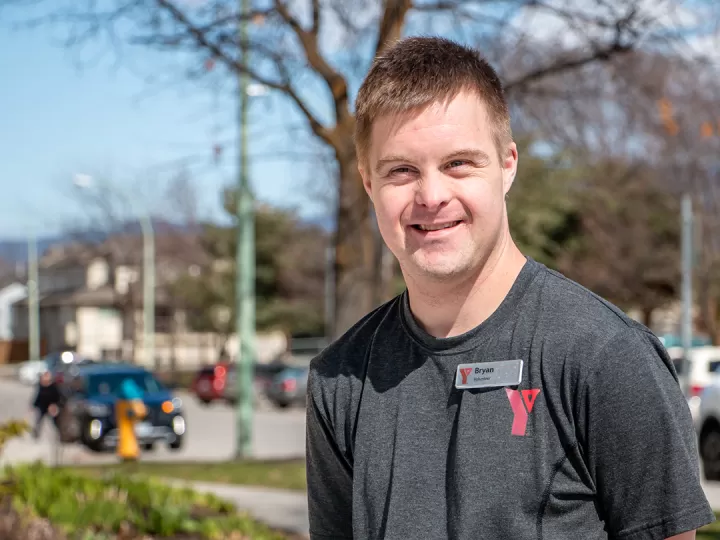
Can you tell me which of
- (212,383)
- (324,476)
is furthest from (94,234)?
(324,476)

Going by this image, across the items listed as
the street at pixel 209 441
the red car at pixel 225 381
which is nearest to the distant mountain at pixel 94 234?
the red car at pixel 225 381

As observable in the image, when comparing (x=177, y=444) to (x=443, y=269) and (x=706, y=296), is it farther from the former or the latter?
(x=443, y=269)

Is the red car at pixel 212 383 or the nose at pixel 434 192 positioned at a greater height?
the nose at pixel 434 192

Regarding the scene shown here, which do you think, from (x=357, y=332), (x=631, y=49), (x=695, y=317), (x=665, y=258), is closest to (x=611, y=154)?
(x=665, y=258)

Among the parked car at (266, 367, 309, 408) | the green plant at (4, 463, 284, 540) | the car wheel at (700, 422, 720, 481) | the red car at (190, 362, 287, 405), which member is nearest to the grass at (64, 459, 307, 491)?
the green plant at (4, 463, 284, 540)

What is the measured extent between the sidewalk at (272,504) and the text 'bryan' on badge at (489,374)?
23.1ft

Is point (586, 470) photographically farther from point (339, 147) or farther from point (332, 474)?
point (339, 147)

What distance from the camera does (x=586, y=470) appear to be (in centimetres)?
192

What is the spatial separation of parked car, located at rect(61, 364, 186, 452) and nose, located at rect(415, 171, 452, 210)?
1942 cm

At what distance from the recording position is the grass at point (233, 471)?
45.6 feet

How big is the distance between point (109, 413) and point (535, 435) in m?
20.4

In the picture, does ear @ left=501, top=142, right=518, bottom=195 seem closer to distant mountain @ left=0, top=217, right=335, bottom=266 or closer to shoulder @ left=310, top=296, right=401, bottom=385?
shoulder @ left=310, top=296, right=401, bottom=385

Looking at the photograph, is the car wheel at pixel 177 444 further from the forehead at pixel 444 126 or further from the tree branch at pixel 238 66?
the forehead at pixel 444 126

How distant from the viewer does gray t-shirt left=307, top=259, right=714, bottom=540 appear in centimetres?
186
